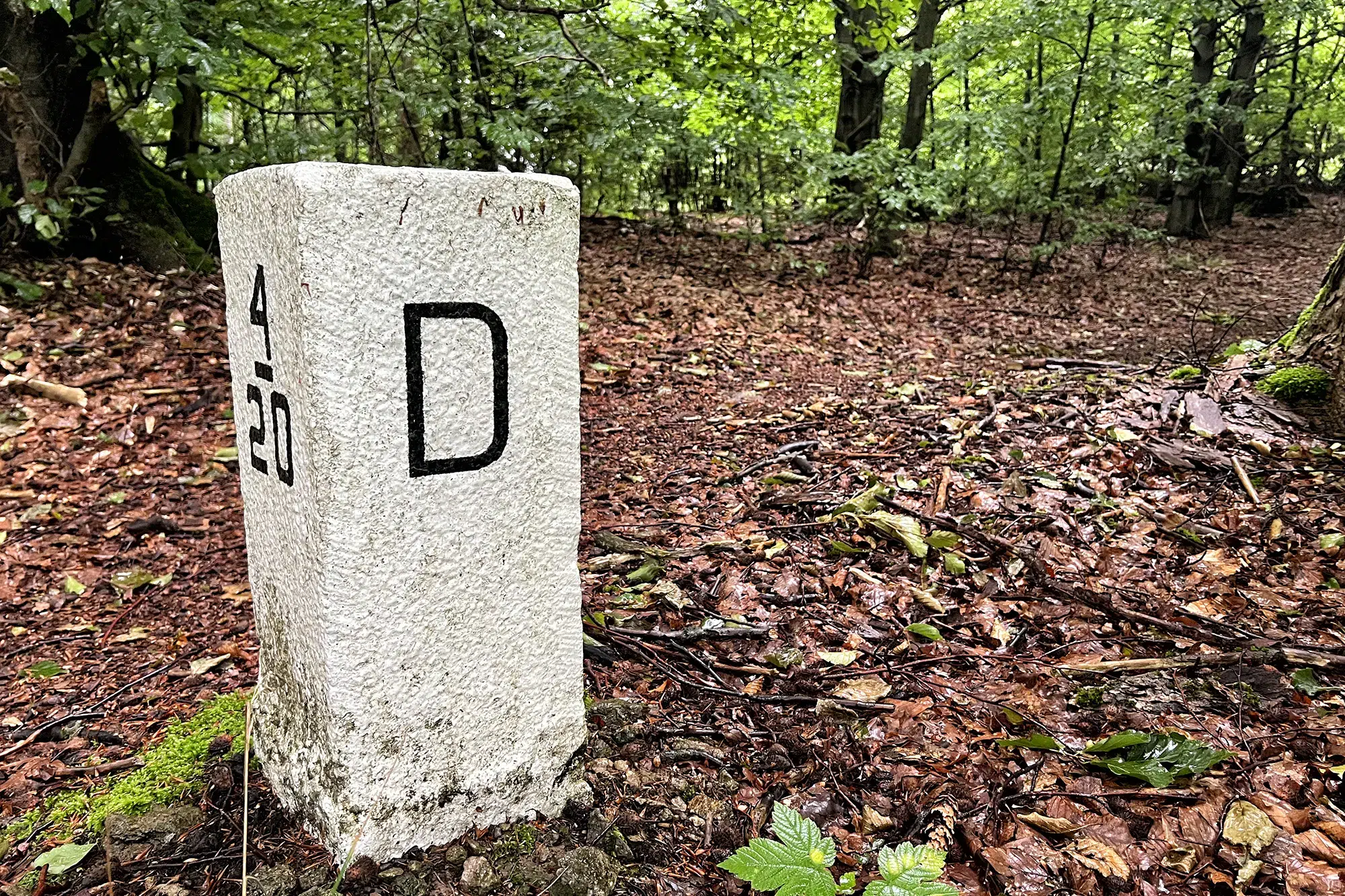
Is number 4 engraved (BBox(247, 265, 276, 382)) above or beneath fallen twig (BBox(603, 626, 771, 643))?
above

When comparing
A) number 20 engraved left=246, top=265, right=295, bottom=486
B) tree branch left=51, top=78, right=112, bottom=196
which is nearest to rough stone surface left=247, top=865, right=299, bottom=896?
number 20 engraved left=246, top=265, right=295, bottom=486

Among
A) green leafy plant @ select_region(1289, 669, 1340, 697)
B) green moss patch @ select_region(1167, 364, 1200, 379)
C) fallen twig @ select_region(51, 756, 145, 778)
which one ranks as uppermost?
green moss patch @ select_region(1167, 364, 1200, 379)

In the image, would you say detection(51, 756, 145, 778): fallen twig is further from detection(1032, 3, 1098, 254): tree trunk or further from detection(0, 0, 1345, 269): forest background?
detection(1032, 3, 1098, 254): tree trunk

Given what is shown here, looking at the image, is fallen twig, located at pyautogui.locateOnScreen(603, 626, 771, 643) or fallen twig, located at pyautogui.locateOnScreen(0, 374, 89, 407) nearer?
fallen twig, located at pyautogui.locateOnScreen(603, 626, 771, 643)

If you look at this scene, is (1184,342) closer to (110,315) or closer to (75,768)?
(75,768)

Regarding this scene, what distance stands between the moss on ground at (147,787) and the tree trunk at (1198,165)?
14214mm

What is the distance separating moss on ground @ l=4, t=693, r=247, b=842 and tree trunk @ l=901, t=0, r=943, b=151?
10.2m

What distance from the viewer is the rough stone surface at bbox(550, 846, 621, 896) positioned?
5.71 feet

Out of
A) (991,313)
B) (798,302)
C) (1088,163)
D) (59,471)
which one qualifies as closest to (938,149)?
(1088,163)

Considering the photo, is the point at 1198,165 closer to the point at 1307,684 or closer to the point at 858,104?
the point at 858,104

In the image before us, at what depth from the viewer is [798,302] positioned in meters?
7.93

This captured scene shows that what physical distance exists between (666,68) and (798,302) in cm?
263

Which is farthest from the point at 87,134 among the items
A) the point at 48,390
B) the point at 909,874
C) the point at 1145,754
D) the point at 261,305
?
the point at 1145,754

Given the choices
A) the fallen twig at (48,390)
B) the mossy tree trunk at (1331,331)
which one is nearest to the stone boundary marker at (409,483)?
the fallen twig at (48,390)
